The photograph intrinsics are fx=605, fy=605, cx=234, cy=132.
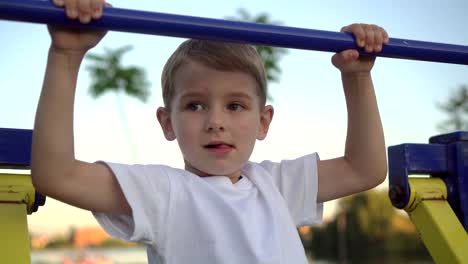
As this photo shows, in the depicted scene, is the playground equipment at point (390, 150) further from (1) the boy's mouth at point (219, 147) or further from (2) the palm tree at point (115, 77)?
(2) the palm tree at point (115, 77)

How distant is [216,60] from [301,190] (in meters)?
0.42

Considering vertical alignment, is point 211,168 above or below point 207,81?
below

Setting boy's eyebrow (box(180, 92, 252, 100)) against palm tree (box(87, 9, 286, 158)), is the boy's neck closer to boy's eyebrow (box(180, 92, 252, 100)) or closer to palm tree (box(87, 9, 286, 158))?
boy's eyebrow (box(180, 92, 252, 100))

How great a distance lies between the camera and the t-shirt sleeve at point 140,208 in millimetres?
1287

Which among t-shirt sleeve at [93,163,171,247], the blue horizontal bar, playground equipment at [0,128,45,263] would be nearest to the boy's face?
t-shirt sleeve at [93,163,171,247]

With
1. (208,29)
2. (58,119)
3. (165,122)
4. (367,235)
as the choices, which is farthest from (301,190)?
(367,235)

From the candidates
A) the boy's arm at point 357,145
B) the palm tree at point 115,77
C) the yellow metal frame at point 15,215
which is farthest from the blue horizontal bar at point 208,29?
the palm tree at point 115,77

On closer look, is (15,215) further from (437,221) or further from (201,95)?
(437,221)

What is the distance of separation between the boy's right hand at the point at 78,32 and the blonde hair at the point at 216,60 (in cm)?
34

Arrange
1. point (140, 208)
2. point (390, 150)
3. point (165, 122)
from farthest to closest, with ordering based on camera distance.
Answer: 1. point (390, 150)
2. point (165, 122)
3. point (140, 208)

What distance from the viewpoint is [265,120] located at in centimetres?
160

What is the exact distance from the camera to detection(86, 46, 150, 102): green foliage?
17.3 meters

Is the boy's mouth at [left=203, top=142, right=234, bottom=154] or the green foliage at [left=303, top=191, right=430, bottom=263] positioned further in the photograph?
the green foliage at [left=303, top=191, right=430, bottom=263]

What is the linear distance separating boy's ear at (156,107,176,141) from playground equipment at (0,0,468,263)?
12.9 inches
